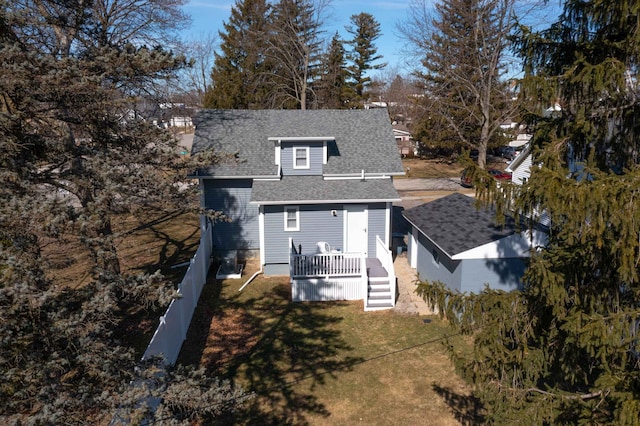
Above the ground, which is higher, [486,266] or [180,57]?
[180,57]

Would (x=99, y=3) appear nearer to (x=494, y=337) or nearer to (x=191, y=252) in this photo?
(x=191, y=252)

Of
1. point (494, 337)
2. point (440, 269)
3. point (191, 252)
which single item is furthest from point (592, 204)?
point (191, 252)

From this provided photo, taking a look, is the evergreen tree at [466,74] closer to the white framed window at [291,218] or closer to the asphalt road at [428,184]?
the asphalt road at [428,184]

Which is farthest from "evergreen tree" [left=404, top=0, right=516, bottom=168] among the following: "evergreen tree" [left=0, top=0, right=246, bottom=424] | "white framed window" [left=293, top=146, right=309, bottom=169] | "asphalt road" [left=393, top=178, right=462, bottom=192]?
"evergreen tree" [left=0, top=0, right=246, bottom=424]

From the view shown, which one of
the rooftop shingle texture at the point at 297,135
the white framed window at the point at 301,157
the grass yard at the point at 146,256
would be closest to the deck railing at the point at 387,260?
the rooftop shingle texture at the point at 297,135

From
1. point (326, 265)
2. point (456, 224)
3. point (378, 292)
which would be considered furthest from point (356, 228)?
point (456, 224)

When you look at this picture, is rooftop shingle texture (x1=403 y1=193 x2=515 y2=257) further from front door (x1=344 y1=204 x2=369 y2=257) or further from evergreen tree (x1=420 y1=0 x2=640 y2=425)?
evergreen tree (x1=420 y1=0 x2=640 y2=425)
